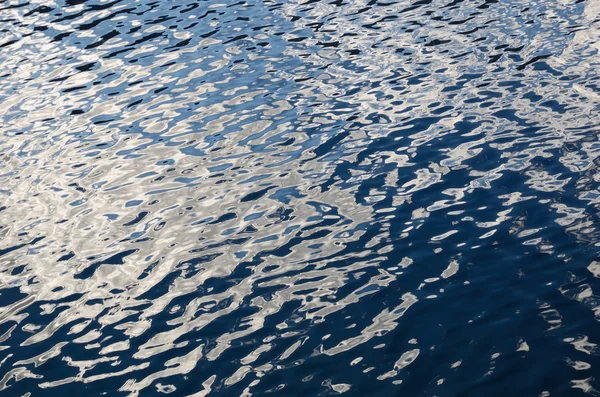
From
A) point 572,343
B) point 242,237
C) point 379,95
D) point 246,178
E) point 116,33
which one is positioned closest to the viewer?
point 572,343

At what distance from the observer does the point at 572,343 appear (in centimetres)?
1371

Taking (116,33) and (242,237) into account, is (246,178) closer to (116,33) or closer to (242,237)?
(242,237)

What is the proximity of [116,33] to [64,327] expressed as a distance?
21.3 metres

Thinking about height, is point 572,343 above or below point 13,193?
below

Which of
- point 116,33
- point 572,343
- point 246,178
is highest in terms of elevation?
point 116,33

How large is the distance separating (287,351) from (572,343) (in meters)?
5.37

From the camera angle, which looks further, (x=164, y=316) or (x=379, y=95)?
(x=379, y=95)

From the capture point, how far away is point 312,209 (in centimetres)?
1916

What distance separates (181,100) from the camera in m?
26.5

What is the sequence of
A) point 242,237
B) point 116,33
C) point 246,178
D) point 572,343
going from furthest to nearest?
point 116,33
point 246,178
point 242,237
point 572,343

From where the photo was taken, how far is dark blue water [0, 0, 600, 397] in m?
14.2

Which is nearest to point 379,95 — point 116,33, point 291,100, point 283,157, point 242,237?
point 291,100

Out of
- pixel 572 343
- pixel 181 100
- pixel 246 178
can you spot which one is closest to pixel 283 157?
pixel 246 178

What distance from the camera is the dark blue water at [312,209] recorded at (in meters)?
14.2
